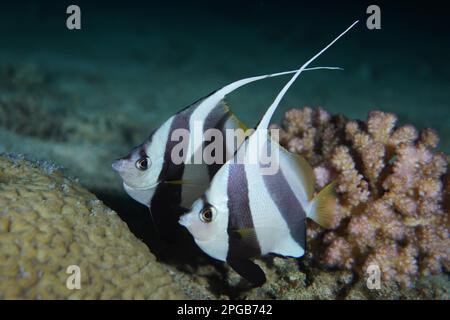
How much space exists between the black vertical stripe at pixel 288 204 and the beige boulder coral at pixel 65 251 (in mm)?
769

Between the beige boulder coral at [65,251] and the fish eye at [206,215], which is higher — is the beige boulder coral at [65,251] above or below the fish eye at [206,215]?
below

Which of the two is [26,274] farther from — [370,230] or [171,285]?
[370,230]

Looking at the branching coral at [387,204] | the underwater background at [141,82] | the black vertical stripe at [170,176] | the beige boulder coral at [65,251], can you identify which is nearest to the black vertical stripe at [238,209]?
the beige boulder coral at [65,251]

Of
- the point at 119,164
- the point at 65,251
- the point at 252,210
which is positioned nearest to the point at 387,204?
the point at 252,210

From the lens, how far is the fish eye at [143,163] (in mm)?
2650

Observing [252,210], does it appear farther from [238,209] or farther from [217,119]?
[217,119]

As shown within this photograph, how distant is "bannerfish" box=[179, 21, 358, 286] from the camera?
2.17 m

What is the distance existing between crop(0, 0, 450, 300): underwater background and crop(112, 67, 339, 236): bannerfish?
32.5 inches

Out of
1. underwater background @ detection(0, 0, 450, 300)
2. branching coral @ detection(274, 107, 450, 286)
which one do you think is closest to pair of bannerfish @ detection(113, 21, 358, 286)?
branching coral @ detection(274, 107, 450, 286)

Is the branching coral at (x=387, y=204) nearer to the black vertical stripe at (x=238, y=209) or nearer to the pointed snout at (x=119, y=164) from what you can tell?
the black vertical stripe at (x=238, y=209)

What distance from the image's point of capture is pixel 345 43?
30.0 metres

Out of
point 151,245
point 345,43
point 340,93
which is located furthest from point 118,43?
point 151,245

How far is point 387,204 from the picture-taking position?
2.82 metres

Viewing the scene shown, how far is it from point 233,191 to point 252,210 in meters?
0.16
